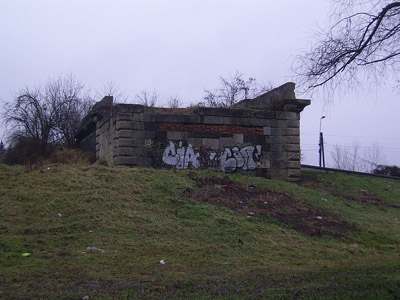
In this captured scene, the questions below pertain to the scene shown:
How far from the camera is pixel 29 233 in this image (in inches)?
369

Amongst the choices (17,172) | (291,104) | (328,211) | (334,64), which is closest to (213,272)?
(334,64)

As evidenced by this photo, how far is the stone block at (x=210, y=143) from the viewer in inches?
664

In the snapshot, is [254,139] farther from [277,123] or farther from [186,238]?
[186,238]

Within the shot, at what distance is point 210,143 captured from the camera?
17.0 m

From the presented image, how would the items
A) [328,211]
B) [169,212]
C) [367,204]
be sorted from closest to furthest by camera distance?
1. [169,212]
2. [328,211]
3. [367,204]

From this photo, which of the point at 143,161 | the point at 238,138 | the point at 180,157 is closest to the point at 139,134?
the point at 143,161

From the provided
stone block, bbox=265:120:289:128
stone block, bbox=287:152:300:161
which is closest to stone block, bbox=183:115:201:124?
stone block, bbox=265:120:289:128

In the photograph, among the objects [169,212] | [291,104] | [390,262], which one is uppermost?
[291,104]

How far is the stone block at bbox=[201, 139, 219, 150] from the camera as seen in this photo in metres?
16.9

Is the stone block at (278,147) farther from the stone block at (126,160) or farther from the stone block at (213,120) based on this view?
the stone block at (126,160)

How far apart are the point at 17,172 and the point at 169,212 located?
4922mm

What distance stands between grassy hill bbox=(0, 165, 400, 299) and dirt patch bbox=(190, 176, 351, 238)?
35 millimetres

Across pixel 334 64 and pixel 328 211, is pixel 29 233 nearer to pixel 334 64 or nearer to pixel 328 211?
pixel 334 64

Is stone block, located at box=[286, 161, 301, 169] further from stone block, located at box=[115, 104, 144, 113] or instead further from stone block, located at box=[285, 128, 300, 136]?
stone block, located at box=[115, 104, 144, 113]
